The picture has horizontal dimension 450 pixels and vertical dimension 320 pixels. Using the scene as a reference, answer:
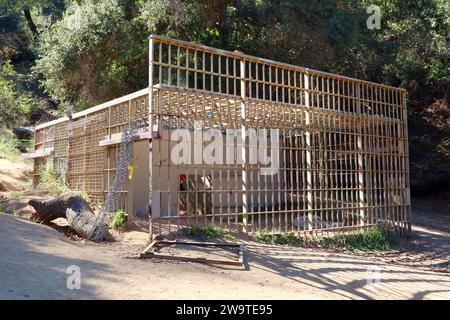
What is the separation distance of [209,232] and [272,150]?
2.61 m

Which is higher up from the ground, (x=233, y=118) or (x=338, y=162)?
(x=233, y=118)

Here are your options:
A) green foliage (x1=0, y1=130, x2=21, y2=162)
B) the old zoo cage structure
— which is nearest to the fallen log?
the old zoo cage structure

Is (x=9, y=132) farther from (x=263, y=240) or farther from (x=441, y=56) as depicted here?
(x=441, y=56)

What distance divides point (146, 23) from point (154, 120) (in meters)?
8.33

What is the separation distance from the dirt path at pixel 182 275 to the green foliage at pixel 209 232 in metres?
0.49

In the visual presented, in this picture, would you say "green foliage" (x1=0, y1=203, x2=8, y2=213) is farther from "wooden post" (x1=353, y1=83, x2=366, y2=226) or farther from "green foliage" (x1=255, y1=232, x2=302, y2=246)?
"wooden post" (x1=353, y1=83, x2=366, y2=226)

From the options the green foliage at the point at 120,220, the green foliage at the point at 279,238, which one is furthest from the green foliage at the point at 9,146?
the green foliage at the point at 279,238

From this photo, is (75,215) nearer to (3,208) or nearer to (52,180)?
(3,208)

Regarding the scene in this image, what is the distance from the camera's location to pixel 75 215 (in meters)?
8.52

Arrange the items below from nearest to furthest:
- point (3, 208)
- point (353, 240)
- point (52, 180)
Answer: point (3, 208) → point (353, 240) → point (52, 180)

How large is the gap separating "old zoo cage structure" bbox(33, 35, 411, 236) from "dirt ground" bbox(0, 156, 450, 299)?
130 centimetres

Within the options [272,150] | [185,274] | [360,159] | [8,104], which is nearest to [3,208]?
[185,274]
